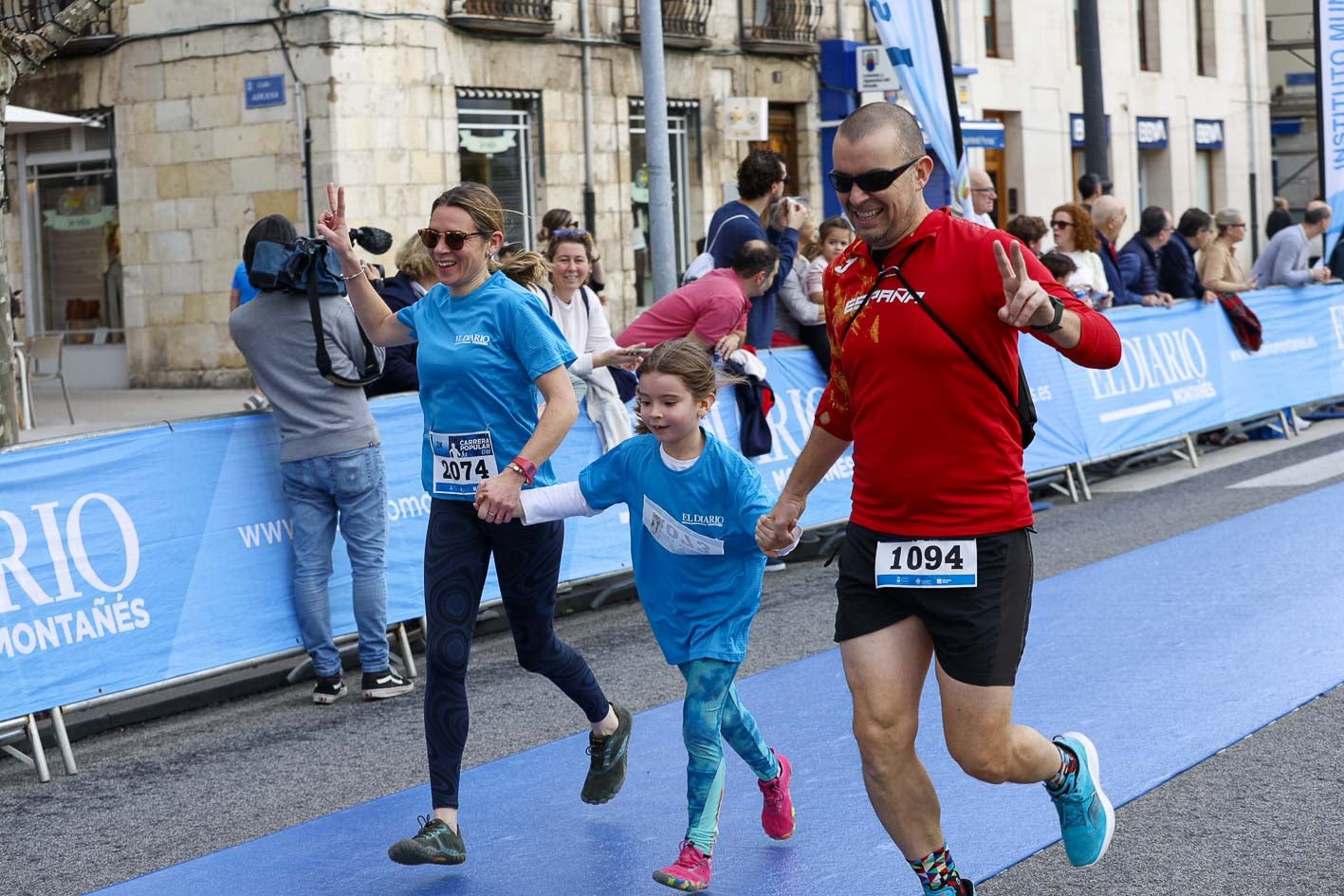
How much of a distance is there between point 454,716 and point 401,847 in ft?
1.36

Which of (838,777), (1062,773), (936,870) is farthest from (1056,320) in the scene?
(838,777)

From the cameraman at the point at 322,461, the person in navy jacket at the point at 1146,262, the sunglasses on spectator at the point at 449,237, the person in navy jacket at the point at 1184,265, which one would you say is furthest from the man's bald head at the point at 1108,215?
the sunglasses on spectator at the point at 449,237

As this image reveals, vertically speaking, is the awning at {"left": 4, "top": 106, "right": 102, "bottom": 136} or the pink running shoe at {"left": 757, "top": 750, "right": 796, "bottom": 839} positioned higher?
the awning at {"left": 4, "top": 106, "right": 102, "bottom": 136}

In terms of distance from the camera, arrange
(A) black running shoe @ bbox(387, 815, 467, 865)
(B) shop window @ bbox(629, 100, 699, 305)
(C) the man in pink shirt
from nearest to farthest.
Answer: (A) black running shoe @ bbox(387, 815, 467, 865)
(C) the man in pink shirt
(B) shop window @ bbox(629, 100, 699, 305)

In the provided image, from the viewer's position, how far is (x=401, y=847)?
4828 millimetres

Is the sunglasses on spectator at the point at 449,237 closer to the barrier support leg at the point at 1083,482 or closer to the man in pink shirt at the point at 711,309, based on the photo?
the man in pink shirt at the point at 711,309

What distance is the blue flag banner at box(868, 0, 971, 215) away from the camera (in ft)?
40.3

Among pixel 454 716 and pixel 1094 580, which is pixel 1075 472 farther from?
pixel 454 716

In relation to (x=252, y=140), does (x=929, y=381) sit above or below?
below

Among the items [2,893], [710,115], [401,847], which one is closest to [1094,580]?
[401,847]

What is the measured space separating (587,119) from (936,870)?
761 inches

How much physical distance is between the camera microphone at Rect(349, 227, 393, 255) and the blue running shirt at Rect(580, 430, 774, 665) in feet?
4.00

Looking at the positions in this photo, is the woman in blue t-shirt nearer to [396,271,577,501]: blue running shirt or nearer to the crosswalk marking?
[396,271,577,501]: blue running shirt

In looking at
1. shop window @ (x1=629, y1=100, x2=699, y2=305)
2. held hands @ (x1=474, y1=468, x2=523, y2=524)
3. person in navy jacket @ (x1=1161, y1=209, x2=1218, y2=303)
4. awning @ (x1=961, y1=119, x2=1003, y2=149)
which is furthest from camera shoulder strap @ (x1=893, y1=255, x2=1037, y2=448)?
awning @ (x1=961, y1=119, x2=1003, y2=149)
